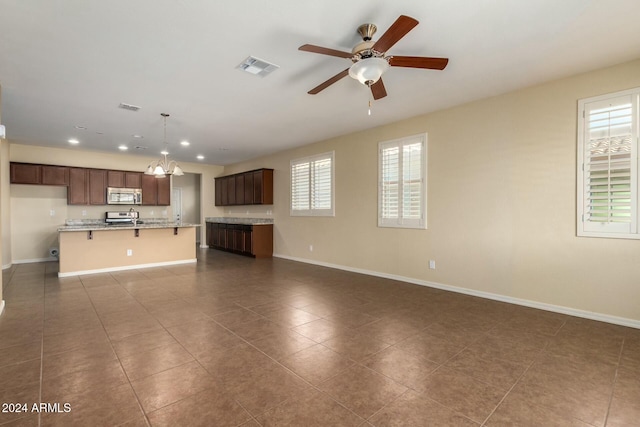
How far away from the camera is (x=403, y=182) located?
5.07 m

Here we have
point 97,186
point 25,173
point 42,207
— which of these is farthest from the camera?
point 97,186

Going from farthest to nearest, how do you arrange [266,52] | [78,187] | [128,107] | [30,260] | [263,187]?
[263,187] → [78,187] → [30,260] → [128,107] → [266,52]

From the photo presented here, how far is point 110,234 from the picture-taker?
592 centimetres

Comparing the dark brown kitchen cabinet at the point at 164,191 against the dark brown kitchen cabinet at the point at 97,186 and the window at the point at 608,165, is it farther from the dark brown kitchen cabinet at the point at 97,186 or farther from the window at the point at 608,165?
the window at the point at 608,165

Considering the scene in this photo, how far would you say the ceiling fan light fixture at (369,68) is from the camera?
2.34 meters

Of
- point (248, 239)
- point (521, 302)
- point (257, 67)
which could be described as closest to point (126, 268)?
point (248, 239)

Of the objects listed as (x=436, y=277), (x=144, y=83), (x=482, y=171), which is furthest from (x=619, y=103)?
(x=144, y=83)

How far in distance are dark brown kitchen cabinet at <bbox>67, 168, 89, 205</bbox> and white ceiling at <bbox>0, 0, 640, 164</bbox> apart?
253cm

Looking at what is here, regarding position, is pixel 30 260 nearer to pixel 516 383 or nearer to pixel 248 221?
pixel 248 221

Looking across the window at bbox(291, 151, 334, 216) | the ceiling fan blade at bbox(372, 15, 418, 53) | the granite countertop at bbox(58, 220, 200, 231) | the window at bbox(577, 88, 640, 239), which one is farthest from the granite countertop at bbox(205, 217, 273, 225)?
the window at bbox(577, 88, 640, 239)

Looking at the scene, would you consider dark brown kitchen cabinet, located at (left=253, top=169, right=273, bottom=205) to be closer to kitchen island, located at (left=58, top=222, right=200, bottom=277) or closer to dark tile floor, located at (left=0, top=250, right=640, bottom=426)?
kitchen island, located at (left=58, top=222, right=200, bottom=277)

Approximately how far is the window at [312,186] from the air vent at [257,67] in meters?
3.22

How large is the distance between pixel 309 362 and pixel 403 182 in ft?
11.5

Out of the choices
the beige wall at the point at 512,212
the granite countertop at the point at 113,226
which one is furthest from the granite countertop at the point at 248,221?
the beige wall at the point at 512,212
